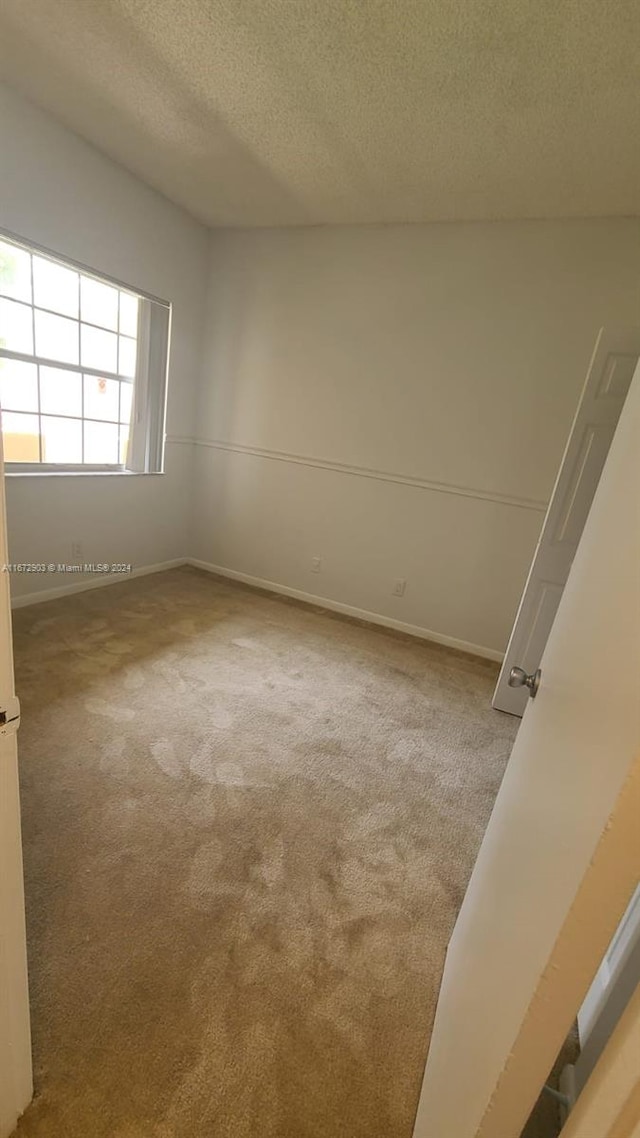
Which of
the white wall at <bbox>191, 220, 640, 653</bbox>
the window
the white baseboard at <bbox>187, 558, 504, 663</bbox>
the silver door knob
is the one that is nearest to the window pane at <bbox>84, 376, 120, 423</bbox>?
the window

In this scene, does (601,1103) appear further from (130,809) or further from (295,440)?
(295,440)

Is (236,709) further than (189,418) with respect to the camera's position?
No

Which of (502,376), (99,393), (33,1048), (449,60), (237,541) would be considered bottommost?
(33,1048)

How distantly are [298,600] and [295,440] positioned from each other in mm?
1262

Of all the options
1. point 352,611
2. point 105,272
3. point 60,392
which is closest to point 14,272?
point 105,272

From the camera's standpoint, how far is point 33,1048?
0.94 m

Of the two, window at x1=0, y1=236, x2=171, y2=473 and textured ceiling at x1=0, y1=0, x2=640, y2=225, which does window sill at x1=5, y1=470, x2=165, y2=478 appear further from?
textured ceiling at x1=0, y1=0, x2=640, y2=225

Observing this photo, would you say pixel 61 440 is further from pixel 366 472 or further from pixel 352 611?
pixel 352 611

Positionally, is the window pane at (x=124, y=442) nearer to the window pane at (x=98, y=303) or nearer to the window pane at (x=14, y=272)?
the window pane at (x=98, y=303)

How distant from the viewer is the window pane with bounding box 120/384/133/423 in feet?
10.6

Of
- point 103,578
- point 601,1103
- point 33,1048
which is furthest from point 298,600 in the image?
point 601,1103

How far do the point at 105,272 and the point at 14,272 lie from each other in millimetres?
506

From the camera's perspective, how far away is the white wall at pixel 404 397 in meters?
2.59

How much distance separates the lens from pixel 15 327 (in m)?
2.53
